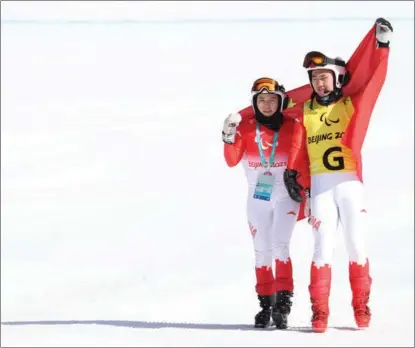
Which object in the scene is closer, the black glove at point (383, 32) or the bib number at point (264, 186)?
the black glove at point (383, 32)

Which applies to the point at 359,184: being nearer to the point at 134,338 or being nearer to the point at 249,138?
the point at 249,138

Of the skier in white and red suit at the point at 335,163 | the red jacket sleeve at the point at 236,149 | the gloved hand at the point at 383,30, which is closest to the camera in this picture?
the gloved hand at the point at 383,30

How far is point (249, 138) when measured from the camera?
12.3m

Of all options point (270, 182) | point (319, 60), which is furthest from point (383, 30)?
point (270, 182)

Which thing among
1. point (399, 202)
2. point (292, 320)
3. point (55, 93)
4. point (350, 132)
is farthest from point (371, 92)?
point (55, 93)

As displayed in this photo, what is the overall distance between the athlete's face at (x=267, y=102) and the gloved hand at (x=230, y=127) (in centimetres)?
20

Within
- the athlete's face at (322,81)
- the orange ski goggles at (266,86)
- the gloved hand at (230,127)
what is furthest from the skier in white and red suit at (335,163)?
the gloved hand at (230,127)

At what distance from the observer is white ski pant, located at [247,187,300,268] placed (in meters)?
12.2

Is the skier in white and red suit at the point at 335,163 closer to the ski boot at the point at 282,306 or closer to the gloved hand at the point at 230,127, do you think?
the ski boot at the point at 282,306

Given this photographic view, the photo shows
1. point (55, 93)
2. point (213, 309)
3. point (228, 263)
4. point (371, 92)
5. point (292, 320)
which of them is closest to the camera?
point (371, 92)

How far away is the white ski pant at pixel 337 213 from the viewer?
39.2ft

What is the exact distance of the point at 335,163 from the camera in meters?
12.0

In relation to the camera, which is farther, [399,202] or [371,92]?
[399,202]

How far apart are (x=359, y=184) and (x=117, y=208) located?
7162mm
